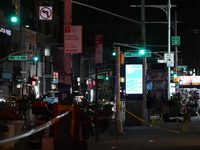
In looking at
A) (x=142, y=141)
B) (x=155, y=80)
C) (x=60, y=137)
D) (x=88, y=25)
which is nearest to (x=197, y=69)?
(x=155, y=80)

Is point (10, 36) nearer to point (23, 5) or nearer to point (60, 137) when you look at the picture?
point (23, 5)

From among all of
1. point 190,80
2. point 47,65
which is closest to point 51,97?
point 190,80

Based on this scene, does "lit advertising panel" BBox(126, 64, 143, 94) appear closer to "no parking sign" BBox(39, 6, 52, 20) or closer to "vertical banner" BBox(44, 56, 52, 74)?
"no parking sign" BBox(39, 6, 52, 20)

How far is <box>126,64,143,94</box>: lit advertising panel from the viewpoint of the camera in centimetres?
1998

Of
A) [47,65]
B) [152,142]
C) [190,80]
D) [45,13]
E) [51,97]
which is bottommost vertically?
[152,142]

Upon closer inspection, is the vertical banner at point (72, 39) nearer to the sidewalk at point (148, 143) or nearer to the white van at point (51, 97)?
the sidewalk at point (148, 143)

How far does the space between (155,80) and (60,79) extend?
1854 cm

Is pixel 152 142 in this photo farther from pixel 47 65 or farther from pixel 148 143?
pixel 47 65

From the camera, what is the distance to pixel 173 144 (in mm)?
12805

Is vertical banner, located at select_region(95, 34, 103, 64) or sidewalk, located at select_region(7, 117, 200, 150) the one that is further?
vertical banner, located at select_region(95, 34, 103, 64)

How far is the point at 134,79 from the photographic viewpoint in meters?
20.1

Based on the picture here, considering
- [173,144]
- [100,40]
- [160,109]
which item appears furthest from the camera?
[160,109]

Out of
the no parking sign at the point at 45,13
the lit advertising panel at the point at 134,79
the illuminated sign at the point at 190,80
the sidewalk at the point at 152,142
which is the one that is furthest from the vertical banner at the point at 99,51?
the illuminated sign at the point at 190,80

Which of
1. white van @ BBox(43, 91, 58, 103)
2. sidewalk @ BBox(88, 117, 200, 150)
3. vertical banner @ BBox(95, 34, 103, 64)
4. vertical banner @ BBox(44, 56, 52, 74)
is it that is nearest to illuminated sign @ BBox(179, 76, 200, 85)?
white van @ BBox(43, 91, 58, 103)
